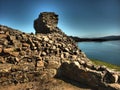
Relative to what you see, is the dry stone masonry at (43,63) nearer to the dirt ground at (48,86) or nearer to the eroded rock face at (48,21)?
the dirt ground at (48,86)

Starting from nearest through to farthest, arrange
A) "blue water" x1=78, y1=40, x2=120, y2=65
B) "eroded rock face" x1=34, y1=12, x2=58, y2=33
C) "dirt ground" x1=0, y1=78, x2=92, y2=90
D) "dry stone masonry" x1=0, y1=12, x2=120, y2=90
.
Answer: "dirt ground" x1=0, y1=78, x2=92, y2=90 → "dry stone masonry" x1=0, y1=12, x2=120, y2=90 → "eroded rock face" x1=34, y1=12, x2=58, y2=33 → "blue water" x1=78, y1=40, x2=120, y2=65

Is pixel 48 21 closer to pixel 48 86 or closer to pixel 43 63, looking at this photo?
pixel 43 63

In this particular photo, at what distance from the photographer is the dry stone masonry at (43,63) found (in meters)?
15.7

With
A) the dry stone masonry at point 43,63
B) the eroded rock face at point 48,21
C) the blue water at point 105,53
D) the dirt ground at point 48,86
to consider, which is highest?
the eroded rock face at point 48,21

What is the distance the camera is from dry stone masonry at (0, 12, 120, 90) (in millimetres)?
15664

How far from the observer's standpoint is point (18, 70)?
16.5m

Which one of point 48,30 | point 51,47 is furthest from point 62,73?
point 48,30

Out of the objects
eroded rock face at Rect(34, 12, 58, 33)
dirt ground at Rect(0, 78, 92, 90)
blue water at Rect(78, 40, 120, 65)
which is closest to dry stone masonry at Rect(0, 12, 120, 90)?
dirt ground at Rect(0, 78, 92, 90)

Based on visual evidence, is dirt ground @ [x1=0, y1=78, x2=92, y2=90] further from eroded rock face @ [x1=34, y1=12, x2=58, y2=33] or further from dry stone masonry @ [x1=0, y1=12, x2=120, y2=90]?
eroded rock face @ [x1=34, y1=12, x2=58, y2=33]

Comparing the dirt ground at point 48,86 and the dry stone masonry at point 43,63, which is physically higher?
the dry stone masonry at point 43,63

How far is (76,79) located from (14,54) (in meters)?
5.93

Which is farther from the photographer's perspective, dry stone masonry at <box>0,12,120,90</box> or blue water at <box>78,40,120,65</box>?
blue water at <box>78,40,120,65</box>

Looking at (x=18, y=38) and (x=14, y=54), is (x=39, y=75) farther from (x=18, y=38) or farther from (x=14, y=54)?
(x=18, y=38)

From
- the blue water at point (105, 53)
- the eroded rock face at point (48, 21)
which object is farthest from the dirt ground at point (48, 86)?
the blue water at point (105, 53)
